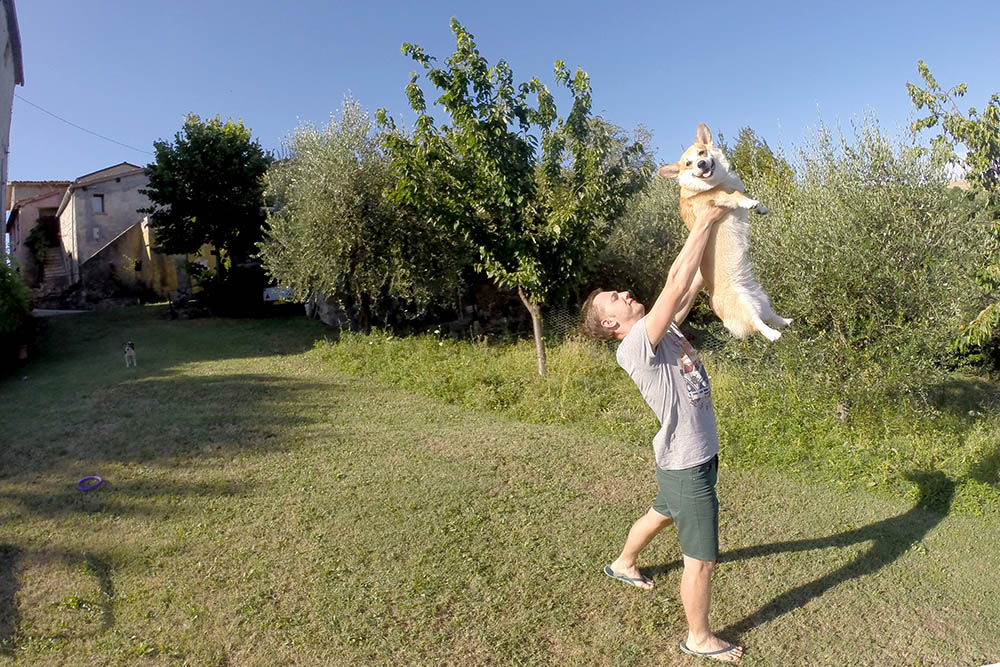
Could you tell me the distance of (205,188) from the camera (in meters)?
20.7

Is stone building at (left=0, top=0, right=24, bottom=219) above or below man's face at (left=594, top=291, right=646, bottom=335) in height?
above

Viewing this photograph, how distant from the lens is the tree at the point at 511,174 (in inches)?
382

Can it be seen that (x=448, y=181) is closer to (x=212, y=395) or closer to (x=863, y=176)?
(x=212, y=395)

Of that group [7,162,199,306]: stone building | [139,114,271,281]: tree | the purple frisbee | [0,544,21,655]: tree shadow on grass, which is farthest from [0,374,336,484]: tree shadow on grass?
[7,162,199,306]: stone building

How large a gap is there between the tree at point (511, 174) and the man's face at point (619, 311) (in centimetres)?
632

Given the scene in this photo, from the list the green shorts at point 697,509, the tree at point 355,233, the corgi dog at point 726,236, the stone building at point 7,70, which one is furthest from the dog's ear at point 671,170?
the stone building at point 7,70

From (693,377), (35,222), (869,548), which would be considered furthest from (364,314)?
(35,222)

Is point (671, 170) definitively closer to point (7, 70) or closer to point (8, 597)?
point (8, 597)

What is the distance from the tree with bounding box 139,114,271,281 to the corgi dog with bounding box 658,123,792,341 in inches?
755

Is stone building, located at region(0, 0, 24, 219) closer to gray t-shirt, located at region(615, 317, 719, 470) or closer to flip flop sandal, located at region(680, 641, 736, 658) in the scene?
gray t-shirt, located at region(615, 317, 719, 470)

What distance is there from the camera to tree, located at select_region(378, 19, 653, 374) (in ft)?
31.8

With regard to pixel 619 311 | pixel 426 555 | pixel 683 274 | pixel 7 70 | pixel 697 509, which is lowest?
pixel 426 555

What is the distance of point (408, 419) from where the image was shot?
8297 mm

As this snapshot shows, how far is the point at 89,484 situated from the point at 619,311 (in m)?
4.94
